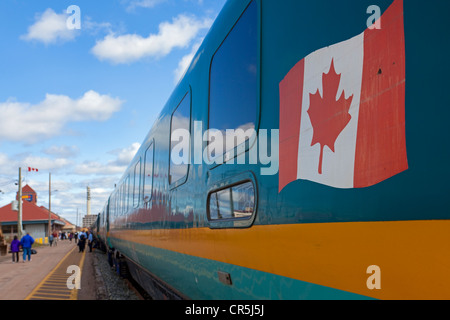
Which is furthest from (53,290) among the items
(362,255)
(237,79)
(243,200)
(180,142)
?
(362,255)

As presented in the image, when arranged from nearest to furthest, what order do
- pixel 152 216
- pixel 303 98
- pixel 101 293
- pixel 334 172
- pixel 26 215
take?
pixel 334 172 < pixel 303 98 < pixel 152 216 < pixel 101 293 < pixel 26 215

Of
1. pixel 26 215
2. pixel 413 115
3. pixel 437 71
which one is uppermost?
pixel 437 71

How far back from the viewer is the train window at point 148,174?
6.71 m

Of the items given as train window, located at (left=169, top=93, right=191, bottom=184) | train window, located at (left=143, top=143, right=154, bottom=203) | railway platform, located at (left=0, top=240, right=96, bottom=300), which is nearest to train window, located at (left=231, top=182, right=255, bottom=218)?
train window, located at (left=169, top=93, right=191, bottom=184)

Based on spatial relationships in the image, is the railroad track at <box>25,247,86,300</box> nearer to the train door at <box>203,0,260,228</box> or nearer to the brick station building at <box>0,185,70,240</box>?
the train door at <box>203,0,260,228</box>

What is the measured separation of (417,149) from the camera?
60.2 inches

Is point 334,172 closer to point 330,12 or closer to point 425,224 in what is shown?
point 425,224

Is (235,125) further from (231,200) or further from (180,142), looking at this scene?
(180,142)

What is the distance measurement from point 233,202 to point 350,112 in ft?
4.78

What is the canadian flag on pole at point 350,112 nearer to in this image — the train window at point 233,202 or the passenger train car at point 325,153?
the passenger train car at point 325,153

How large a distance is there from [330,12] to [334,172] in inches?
30.7

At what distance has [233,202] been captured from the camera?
3.17m

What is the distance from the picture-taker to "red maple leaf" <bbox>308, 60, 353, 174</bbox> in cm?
195
